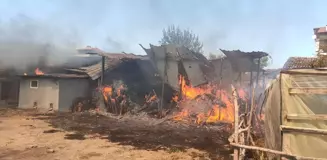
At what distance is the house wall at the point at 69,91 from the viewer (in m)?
Answer: 19.8

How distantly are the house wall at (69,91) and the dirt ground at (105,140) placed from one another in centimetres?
397

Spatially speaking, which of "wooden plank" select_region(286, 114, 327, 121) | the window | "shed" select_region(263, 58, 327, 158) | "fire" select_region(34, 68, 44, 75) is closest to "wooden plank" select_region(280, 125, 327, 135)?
"shed" select_region(263, 58, 327, 158)

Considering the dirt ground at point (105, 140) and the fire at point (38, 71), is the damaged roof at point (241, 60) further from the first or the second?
the fire at point (38, 71)

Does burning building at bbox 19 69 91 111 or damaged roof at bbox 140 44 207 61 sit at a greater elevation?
damaged roof at bbox 140 44 207 61

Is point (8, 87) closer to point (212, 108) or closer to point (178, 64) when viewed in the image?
point (178, 64)

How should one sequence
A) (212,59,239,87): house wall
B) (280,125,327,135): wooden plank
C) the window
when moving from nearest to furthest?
1. (280,125,327,135): wooden plank
2. (212,59,239,87): house wall
3. the window

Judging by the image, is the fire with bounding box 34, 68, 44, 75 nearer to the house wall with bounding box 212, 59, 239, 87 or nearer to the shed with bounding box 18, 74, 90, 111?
the shed with bounding box 18, 74, 90, 111

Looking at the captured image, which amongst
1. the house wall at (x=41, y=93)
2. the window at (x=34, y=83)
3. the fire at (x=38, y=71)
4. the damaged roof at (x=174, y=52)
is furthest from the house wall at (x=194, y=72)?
the fire at (x=38, y=71)

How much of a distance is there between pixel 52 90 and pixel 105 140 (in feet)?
35.3

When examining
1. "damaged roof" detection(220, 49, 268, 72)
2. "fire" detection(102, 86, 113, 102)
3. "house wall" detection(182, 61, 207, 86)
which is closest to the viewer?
"damaged roof" detection(220, 49, 268, 72)

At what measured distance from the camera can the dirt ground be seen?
9023 mm

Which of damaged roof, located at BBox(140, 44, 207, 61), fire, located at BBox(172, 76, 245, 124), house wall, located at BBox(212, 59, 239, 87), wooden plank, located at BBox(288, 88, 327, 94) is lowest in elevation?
fire, located at BBox(172, 76, 245, 124)

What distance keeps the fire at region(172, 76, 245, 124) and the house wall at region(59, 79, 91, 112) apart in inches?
312

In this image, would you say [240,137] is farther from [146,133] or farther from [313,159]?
[146,133]
